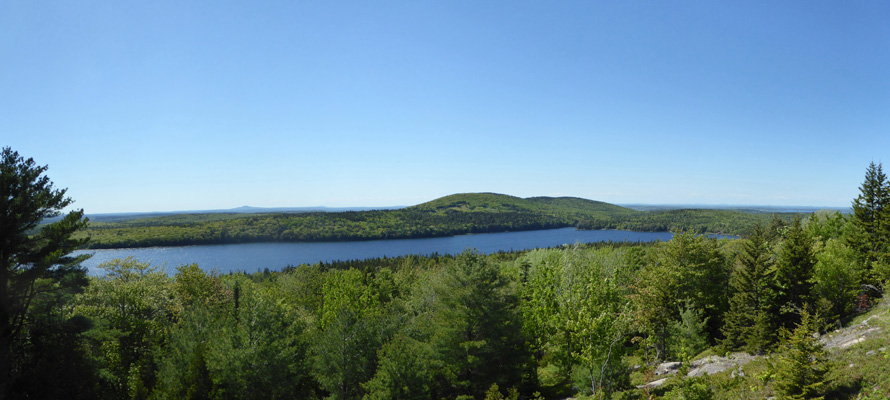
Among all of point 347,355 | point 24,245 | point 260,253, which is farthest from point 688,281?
point 260,253

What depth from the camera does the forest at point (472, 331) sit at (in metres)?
15.9

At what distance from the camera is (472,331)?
25.3 m

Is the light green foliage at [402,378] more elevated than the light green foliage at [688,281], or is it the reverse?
the light green foliage at [688,281]

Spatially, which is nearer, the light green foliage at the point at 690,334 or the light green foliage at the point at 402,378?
the light green foliage at the point at 402,378

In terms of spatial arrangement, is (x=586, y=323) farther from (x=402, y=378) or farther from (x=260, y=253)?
(x=260, y=253)

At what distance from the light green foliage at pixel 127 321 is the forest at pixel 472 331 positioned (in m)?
0.15

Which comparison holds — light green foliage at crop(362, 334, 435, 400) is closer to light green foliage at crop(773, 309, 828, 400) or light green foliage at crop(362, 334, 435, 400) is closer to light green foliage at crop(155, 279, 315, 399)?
light green foliage at crop(155, 279, 315, 399)

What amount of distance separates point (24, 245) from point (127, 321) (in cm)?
1391

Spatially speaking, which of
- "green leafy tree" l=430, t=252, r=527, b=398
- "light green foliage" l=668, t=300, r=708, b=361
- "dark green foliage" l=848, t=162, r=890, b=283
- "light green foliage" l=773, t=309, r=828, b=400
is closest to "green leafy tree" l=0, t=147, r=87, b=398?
"green leafy tree" l=430, t=252, r=527, b=398

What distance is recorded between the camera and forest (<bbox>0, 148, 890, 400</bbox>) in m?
15.9

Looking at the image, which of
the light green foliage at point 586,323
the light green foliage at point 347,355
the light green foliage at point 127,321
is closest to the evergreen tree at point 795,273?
the light green foliage at point 586,323

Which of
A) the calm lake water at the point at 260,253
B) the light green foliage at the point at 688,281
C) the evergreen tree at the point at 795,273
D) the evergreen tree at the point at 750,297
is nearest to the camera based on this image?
the evergreen tree at the point at 795,273

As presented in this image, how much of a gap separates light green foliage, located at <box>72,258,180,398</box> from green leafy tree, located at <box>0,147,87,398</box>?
348 centimetres

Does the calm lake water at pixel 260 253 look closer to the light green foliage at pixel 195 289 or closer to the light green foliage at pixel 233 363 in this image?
the light green foliage at pixel 195 289
